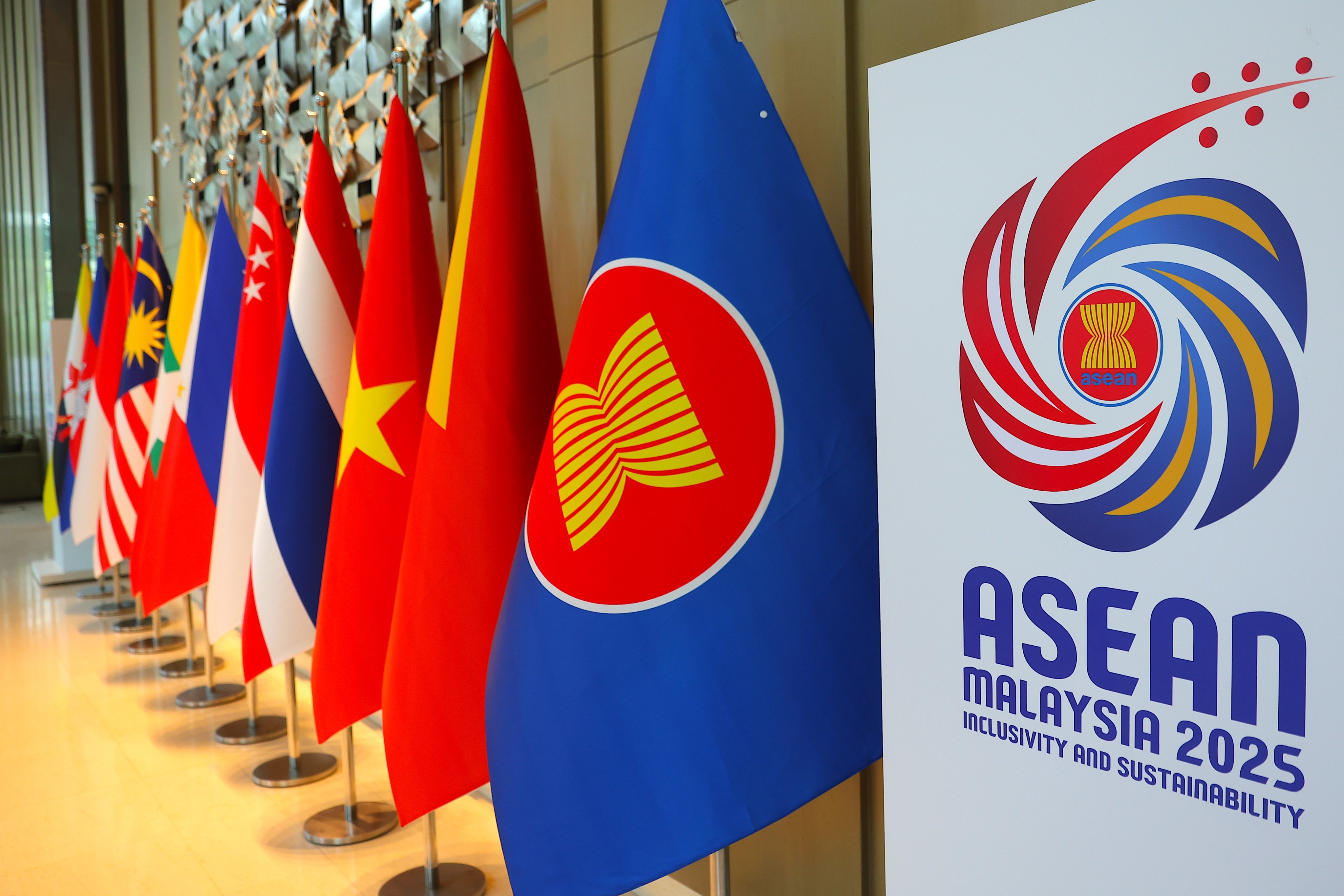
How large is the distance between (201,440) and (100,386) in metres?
2.04

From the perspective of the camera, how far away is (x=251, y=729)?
367cm

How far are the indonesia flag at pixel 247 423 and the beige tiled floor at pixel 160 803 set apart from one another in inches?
23.2

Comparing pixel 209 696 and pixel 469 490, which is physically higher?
pixel 469 490

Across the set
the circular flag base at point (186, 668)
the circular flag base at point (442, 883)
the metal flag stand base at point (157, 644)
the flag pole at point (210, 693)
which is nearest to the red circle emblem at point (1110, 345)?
the circular flag base at point (442, 883)

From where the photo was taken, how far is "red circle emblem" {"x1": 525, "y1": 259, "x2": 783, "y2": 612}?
1.29 m

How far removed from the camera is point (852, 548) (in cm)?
130

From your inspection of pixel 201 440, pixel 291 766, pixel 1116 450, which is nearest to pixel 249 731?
pixel 291 766

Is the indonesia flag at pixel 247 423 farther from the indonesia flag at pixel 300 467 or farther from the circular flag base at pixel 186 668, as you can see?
the circular flag base at pixel 186 668

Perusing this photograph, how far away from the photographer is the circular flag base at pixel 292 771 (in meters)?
3.20

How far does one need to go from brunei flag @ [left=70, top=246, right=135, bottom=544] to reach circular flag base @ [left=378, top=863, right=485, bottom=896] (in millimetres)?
3012

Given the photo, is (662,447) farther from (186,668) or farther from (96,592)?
(96,592)

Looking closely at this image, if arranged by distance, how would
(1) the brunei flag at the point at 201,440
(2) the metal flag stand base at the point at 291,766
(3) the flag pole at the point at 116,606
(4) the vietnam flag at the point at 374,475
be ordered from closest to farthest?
(4) the vietnam flag at the point at 374,475 → (2) the metal flag stand base at the point at 291,766 → (1) the brunei flag at the point at 201,440 → (3) the flag pole at the point at 116,606

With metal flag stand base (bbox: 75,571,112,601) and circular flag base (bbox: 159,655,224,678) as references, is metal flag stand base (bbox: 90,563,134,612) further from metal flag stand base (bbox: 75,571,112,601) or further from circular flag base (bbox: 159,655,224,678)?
circular flag base (bbox: 159,655,224,678)

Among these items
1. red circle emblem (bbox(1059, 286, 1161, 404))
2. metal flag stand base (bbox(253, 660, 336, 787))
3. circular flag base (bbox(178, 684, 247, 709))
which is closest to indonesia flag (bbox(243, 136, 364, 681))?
metal flag stand base (bbox(253, 660, 336, 787))
